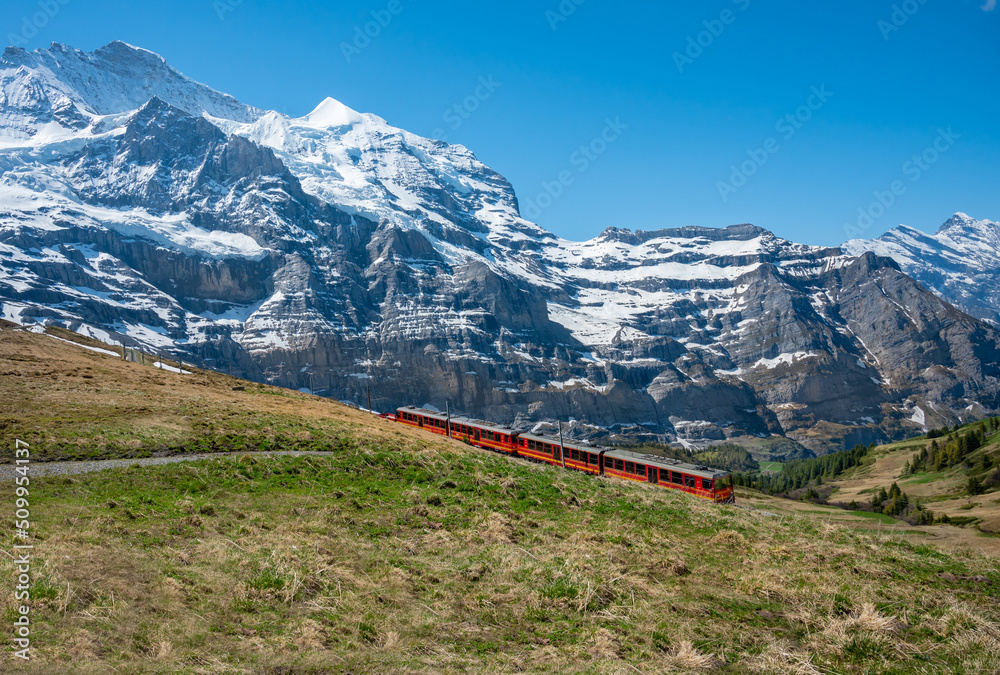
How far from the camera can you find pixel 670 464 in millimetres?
52000

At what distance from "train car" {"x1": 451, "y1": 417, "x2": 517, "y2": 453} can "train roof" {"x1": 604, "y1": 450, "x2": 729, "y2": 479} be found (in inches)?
494

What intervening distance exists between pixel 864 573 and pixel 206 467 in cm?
2482

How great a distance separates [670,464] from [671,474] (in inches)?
52.3

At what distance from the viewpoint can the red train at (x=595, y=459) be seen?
161 ft

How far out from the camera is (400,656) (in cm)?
1084

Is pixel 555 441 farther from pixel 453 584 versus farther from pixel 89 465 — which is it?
pixel 453 584

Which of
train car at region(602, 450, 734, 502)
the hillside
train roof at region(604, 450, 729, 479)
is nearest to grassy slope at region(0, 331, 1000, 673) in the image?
train car at region(602, 450, 734, 502)

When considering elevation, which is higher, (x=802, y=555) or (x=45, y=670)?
(x=802, y=555)

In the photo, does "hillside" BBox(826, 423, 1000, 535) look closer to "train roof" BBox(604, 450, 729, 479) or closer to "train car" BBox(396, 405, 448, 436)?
"train roof" BBox(604, 450, 729, 479)

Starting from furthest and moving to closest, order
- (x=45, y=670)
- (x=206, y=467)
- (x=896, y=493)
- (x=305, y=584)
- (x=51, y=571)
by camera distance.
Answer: (x=896, y=493)
(x=206, y=467)
(x=305, y=584)
(x=51, y=571)
(x=45, y=670)

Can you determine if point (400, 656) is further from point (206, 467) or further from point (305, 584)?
point (206, 467)

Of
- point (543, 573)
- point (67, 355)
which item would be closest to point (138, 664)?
point (543, 573)

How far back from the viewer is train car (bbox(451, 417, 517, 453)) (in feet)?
210

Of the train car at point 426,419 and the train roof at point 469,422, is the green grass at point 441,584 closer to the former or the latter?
the train roof at point 469,422
